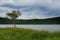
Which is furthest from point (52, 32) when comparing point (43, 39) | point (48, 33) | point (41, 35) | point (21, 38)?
point (21, 38)

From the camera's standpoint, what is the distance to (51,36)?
51.8 ft

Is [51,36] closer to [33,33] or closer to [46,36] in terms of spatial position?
[46,36]

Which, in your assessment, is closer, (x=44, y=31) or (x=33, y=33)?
(x=33, y=33)

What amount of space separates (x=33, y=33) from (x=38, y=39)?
166 centimetres

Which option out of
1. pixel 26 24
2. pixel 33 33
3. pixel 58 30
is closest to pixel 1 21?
pixel 26 24

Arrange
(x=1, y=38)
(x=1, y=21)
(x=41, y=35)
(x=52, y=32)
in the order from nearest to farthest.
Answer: (x=1, y=38) → (x=41, y=35) → (x=52, y=32) → (x=1, y=21)

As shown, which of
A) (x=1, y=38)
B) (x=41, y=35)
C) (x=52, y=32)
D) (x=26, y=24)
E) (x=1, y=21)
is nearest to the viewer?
(x=1, y=38)

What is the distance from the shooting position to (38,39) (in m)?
14.4

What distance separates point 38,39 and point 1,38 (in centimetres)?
296

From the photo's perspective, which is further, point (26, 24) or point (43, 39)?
point (26, 24)

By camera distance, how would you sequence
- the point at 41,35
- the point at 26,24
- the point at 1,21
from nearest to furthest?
the point at 41,35
the point at 1,21
the point at 26,24

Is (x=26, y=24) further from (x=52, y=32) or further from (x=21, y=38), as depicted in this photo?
(x=21, y=38)

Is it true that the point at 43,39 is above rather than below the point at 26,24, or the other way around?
above

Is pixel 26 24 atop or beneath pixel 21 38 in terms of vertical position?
beneath
